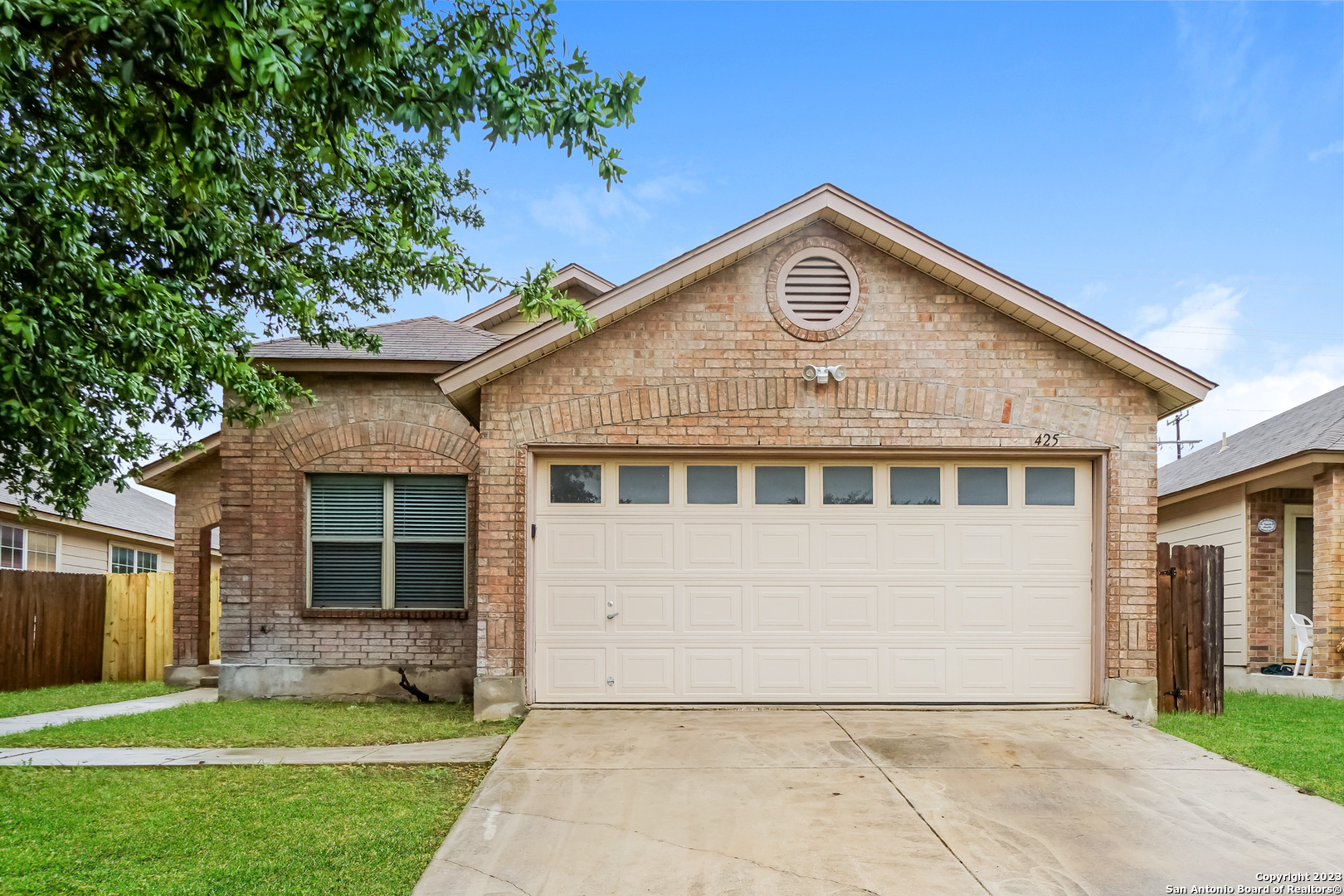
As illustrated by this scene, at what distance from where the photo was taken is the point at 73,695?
12.7 m

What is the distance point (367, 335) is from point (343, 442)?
139cm

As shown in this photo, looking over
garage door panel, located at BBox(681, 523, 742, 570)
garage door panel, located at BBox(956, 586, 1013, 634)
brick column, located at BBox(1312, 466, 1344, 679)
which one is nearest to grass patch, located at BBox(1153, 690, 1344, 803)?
brick column, located at BBox(1312, 466, 1344, 679)

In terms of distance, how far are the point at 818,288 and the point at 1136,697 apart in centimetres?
517

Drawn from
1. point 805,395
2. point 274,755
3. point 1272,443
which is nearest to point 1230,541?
point 1272,443

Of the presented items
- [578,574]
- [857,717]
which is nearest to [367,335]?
[578,574]

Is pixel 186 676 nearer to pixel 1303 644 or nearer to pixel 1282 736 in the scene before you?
pixel 1282 736

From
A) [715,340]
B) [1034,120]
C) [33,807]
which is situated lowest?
[33,807]

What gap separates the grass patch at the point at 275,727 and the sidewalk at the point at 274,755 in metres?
0.20

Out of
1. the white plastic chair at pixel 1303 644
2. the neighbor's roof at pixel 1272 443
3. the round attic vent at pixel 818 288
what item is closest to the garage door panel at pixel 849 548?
the round attic vent at pixel 818 288

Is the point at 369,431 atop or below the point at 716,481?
atop

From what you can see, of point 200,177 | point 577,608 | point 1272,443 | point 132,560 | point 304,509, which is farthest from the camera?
point 132,560

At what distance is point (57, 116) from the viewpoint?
6031 mm

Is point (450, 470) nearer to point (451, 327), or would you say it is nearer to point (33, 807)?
point (451, 327)

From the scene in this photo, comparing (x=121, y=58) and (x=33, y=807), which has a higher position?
(x=121, y=58)
